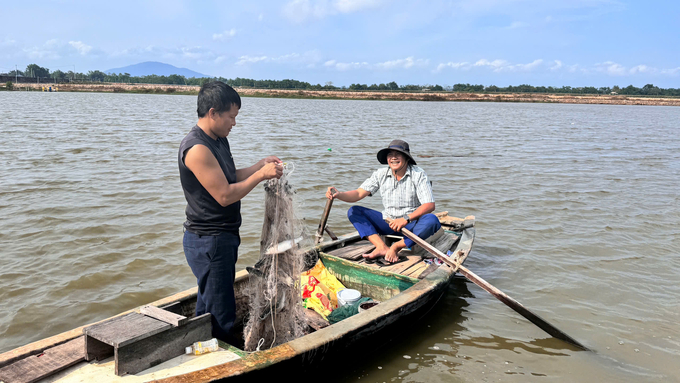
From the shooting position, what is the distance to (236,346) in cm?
352

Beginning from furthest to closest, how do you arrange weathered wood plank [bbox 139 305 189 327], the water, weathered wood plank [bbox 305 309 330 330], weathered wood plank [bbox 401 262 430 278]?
weathered wood plank [bbox 401 262 430 278] → the water → weathered wood plank [bbox 305 309 330 330] → weathered wood plank [bbox 139 305 189 327]

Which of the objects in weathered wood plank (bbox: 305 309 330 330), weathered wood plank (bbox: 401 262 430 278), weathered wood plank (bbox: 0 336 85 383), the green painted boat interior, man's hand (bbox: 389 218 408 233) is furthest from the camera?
man's hand (bbox: 389 218 408 233)

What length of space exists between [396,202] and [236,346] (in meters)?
2.93

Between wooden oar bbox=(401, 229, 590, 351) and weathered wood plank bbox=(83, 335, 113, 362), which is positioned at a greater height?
Answer: weathered wood plank bbox=(83, 335, 113, 362)

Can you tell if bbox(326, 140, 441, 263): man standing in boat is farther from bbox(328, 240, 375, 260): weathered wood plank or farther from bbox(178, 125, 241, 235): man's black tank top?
bbox(178, 125, 241, 235): man's black tank top

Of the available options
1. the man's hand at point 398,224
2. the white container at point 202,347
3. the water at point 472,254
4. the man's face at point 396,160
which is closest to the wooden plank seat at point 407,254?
the man's hand at point 398,224

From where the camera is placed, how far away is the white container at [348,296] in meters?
4.69

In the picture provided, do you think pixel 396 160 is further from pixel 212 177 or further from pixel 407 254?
pixel 212 177

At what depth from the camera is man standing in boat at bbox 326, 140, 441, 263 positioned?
5516 millimetres

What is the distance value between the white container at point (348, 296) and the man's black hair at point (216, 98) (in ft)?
8.22

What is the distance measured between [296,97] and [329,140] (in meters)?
59.9

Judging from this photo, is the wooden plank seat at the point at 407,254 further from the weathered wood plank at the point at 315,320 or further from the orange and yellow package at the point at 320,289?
the weathered wood plank at the point at 315,320

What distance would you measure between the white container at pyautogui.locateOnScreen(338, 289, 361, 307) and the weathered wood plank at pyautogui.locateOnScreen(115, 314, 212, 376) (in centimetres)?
178

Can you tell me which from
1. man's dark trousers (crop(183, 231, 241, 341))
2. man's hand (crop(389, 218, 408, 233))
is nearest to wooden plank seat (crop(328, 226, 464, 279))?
man's hand (crop(389, 218, 408, 233))
